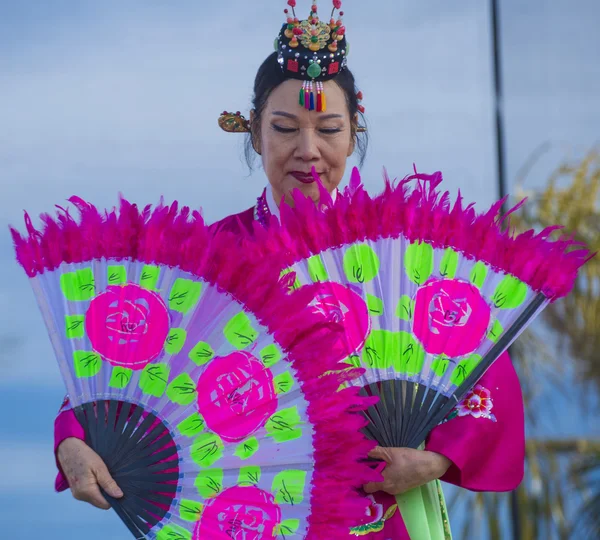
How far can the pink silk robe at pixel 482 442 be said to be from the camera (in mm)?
2139

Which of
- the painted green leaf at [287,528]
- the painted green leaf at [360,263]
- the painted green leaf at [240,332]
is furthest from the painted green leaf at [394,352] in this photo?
the painted green leaf at [287,528]

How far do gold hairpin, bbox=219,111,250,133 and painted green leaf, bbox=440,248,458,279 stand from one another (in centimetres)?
68

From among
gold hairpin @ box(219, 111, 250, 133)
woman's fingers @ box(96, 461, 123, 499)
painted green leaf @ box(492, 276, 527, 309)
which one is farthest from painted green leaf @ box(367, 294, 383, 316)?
gold hairpin @ box(219, 111, 250, 133)

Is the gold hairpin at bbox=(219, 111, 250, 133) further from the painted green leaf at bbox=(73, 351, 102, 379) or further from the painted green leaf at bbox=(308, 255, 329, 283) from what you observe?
the painted green leaf at bbox=(73, 351, 102, 379)

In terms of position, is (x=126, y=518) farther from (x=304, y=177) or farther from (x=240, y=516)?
(x=304, y=177)

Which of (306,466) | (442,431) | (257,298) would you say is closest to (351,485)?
(306,466)

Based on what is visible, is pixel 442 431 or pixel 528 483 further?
pixel 528 483

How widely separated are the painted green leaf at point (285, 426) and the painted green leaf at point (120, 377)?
0.26 meters

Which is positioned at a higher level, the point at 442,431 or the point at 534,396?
the point at 534,396

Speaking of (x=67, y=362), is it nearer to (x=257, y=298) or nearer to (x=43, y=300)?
(x=43, y=300)

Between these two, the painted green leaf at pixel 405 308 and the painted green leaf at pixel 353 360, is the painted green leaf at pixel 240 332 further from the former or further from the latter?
the painted green leaf at pixel 405 308

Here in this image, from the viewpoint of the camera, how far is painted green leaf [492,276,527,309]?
218 cm

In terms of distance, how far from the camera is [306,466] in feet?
6.57

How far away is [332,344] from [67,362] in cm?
48
